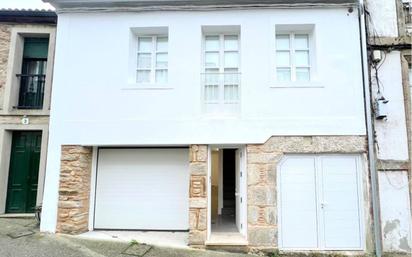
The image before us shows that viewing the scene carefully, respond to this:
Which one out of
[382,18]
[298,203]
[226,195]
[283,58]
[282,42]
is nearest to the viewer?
[298,203]

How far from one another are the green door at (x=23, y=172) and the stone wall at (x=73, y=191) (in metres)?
2.44

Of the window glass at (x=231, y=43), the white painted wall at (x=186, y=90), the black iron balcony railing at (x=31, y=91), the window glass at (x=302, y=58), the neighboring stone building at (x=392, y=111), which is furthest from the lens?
the black iron balcony railing at (x=31, y=91)

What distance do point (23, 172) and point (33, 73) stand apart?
11.2ft

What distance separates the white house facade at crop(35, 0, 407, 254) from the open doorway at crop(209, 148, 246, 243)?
10 centimetres

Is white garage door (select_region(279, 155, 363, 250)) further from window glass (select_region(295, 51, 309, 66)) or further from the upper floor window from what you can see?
the upper floor window

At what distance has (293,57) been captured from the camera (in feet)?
25.0

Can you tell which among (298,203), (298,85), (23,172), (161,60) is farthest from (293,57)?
(23,172)

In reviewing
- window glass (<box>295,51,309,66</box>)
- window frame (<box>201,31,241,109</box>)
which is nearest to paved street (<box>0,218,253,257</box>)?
window frame (<box>201,31,241,109</box>)

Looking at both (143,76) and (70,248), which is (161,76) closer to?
(143,76)

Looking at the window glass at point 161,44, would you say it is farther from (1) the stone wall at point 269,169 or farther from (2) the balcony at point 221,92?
(1) the stone wall at point 269,169

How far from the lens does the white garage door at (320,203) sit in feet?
22.4

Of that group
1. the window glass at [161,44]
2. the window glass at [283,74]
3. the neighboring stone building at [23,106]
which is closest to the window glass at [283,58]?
the window glass at [283,74]

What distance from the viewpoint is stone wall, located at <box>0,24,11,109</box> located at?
9.11 m

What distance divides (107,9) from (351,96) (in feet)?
23.2
